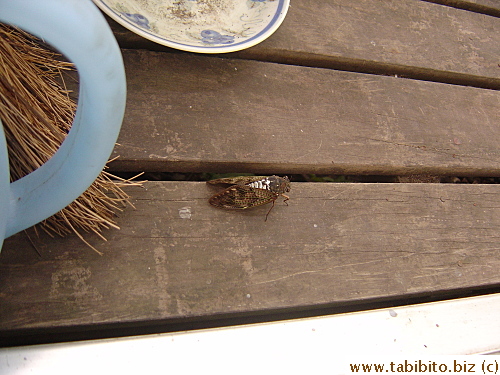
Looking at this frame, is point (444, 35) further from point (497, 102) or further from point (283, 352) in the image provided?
point (283, 352)

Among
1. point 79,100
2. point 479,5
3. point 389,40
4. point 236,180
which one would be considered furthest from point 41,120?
point 479,5

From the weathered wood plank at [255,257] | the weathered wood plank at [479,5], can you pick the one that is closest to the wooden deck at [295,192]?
the weathered wood plank at [255,257]

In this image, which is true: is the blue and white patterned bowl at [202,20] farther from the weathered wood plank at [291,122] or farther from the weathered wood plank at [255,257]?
the weathered wood plank at [255,257]

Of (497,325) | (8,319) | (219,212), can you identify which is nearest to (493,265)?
(497,325)

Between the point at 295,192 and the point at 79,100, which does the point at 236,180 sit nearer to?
the point at 295,192

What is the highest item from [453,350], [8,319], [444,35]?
[444,35]

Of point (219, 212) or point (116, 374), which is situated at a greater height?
point (219, 212)

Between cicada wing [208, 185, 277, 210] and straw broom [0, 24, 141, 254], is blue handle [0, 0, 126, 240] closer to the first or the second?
straw broom [0, 24, 141, 254]

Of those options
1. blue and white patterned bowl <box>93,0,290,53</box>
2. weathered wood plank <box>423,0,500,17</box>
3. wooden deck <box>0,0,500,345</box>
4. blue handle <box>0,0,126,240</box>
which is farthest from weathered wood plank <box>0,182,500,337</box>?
weathered wood plank <box>423,0,500,17</box>
